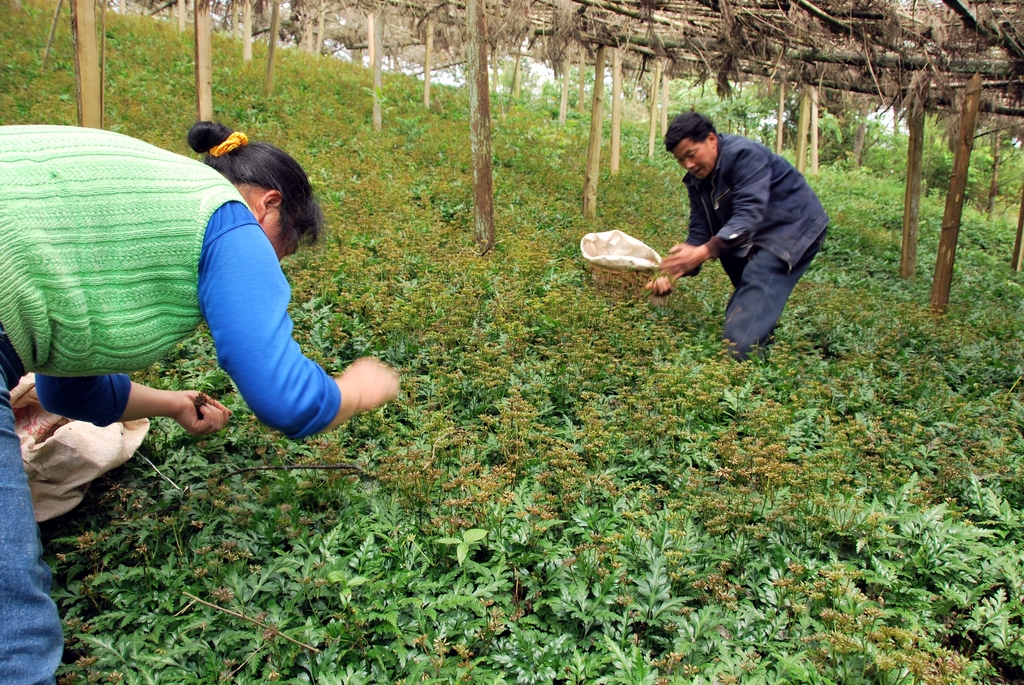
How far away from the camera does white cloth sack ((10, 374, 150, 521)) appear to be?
2.94 meters

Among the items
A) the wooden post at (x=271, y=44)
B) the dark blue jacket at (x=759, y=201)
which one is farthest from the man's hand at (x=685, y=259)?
the wooden post at (x=271, y=44)

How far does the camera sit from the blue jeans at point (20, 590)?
126 cm

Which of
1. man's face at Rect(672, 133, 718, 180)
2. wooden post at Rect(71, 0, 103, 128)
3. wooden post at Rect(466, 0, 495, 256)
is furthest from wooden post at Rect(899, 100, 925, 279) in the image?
wooden post at Rect(71, 0, 103, 128)

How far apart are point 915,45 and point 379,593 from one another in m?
9.89

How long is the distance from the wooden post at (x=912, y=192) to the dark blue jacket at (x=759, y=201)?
5743mm

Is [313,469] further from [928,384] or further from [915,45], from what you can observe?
[915,45]

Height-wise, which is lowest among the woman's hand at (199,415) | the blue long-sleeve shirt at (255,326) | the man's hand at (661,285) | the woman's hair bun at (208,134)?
the woman's hand at (199,415)

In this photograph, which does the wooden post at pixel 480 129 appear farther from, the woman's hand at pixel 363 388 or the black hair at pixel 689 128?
the woman's hand at pixel 363 388

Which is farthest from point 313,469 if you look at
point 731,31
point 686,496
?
point 731,31

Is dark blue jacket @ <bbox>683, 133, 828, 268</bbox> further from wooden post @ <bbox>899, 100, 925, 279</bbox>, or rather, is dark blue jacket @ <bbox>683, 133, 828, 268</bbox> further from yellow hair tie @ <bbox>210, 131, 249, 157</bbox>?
wooden post @ <bbox>899, 100, 925, 279</bbox>

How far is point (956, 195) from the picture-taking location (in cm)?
784

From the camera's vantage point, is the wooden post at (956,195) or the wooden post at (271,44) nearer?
the wooden post at (956,195)

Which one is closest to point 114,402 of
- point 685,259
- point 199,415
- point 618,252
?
point 199,415

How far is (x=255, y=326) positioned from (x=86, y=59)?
10.6 ft
